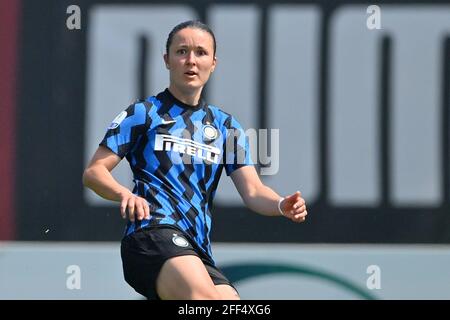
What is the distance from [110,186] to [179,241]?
31 centimetres

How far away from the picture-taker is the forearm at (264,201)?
12.1 feet

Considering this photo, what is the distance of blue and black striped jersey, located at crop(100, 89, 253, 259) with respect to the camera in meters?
3.61

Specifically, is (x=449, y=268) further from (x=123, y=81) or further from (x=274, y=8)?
(x=123, y=81)

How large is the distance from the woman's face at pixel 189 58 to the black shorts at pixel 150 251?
0.57 meters

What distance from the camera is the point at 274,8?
4773mm

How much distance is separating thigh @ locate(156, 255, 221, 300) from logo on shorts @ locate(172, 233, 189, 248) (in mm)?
62

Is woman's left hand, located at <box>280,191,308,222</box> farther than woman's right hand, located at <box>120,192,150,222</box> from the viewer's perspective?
Yes

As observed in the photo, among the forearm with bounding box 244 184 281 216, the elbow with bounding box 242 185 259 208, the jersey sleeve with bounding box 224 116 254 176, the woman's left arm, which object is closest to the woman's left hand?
the woman's left arm

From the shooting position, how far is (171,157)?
364 cm

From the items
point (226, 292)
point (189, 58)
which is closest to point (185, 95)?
point (189, 58)

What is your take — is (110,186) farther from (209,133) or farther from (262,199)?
(262,199)

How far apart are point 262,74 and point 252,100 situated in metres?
0.13

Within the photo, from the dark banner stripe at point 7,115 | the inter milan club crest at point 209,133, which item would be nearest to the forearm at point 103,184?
the inter milan club crest at point 209,133

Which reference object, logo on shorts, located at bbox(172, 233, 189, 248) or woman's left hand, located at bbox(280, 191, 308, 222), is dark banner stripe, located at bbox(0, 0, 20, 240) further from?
woman's left hand, located at bbox(280, 191, 308, 222)
